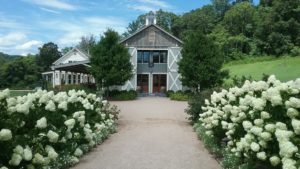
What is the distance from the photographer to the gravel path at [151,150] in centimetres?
1125

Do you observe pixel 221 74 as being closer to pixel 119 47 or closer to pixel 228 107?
pixel 119 47

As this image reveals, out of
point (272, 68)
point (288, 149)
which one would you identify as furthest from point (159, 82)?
point (288, 149)

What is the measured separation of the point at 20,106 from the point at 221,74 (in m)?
34.1

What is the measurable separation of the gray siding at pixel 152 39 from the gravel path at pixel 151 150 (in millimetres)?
26462

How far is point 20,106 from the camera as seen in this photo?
663 cm

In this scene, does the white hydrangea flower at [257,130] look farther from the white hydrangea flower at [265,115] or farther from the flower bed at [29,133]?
the flower bed at [29,133]

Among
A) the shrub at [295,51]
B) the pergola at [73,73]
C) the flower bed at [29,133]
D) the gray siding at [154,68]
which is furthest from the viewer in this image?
the shrub at [295,51]

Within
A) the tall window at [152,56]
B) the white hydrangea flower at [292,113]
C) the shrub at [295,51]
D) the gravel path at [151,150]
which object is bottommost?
the gravel path at [151,150]

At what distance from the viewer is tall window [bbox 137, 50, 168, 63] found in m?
48.4

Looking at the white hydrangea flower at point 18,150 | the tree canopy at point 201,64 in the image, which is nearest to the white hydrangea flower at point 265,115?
the white hydrangea flower at point 18,150

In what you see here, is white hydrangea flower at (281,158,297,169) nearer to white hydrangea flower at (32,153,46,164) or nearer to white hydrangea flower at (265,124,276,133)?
white hydrangea flower at (265,124,276,133)

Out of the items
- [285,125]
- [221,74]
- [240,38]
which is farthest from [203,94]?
[240,38]

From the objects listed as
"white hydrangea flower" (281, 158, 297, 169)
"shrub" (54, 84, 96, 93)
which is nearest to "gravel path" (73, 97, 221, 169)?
"shrub" (54, 84, 96, 93)

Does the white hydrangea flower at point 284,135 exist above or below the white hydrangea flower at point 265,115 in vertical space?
below
